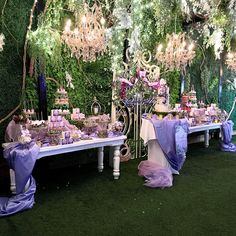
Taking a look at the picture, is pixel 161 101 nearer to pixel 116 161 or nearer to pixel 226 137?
pixel 116 161

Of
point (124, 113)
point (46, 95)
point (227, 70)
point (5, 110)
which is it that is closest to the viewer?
point (5, 110)

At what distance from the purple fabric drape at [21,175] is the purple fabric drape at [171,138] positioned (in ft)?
5.81

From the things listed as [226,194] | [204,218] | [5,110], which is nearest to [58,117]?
[5,110]

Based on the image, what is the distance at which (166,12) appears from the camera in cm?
462

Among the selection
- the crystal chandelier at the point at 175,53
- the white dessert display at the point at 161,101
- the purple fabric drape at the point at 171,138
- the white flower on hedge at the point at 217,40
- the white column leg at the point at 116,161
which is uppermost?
the white flower on hedge at the point at 217,40

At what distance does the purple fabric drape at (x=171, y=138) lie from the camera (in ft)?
13.4

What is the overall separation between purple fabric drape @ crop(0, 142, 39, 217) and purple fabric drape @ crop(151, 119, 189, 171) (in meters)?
1.77

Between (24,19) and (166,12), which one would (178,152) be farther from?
(24,19)

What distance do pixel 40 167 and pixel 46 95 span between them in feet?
3.35

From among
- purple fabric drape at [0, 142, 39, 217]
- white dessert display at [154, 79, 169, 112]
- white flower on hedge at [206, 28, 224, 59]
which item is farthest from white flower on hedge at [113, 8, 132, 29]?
purple fabric drape at [0, 142, 39, 217]

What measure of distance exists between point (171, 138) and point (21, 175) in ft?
6.78

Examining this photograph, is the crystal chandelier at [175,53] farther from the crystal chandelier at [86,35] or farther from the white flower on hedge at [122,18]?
the crystal chandelier at [86,35]

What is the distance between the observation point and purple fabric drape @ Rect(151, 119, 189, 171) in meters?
4.08

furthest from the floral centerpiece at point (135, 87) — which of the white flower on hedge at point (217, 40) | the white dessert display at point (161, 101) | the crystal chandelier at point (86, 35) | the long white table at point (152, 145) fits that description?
the white flower on hedge at point (217, 40)
